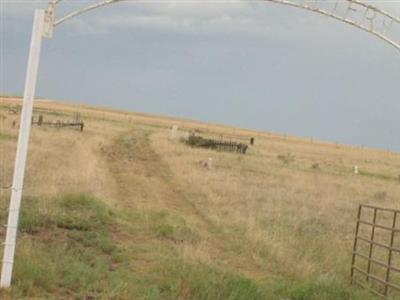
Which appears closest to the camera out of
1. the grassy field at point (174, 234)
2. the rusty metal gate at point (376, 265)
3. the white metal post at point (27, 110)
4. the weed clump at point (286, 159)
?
the white metal post at point (27, 110)

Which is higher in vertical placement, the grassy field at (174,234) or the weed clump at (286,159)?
the weed clump at (286,159)

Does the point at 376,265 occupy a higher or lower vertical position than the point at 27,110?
lower

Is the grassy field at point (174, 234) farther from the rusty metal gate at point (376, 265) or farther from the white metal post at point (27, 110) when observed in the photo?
the white metal post at point (27, 110)

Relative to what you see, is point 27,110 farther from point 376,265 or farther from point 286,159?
point 286,159

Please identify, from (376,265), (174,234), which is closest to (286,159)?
(174,234)

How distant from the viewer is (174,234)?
51.0 feet

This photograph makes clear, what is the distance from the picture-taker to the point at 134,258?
12938 mm

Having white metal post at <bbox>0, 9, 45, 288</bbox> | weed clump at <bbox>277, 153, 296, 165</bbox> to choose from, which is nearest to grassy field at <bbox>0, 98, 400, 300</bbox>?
white metal post at <bbox>0, 9, 45, 288</bbox>

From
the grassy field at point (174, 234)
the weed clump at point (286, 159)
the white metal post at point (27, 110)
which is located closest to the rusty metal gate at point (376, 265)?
the grassy field at point (174, 234)

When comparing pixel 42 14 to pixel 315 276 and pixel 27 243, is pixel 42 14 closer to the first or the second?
pixel 27 243

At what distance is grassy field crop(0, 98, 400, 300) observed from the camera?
1041 centimetres

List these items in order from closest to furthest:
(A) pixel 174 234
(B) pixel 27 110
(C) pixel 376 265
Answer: (B) pixel 27 110 < (C) pixel 376 265 < (A) pixel 174 234

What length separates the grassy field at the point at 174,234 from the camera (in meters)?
10.4

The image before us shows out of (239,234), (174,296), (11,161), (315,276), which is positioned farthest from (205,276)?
(11,161)
